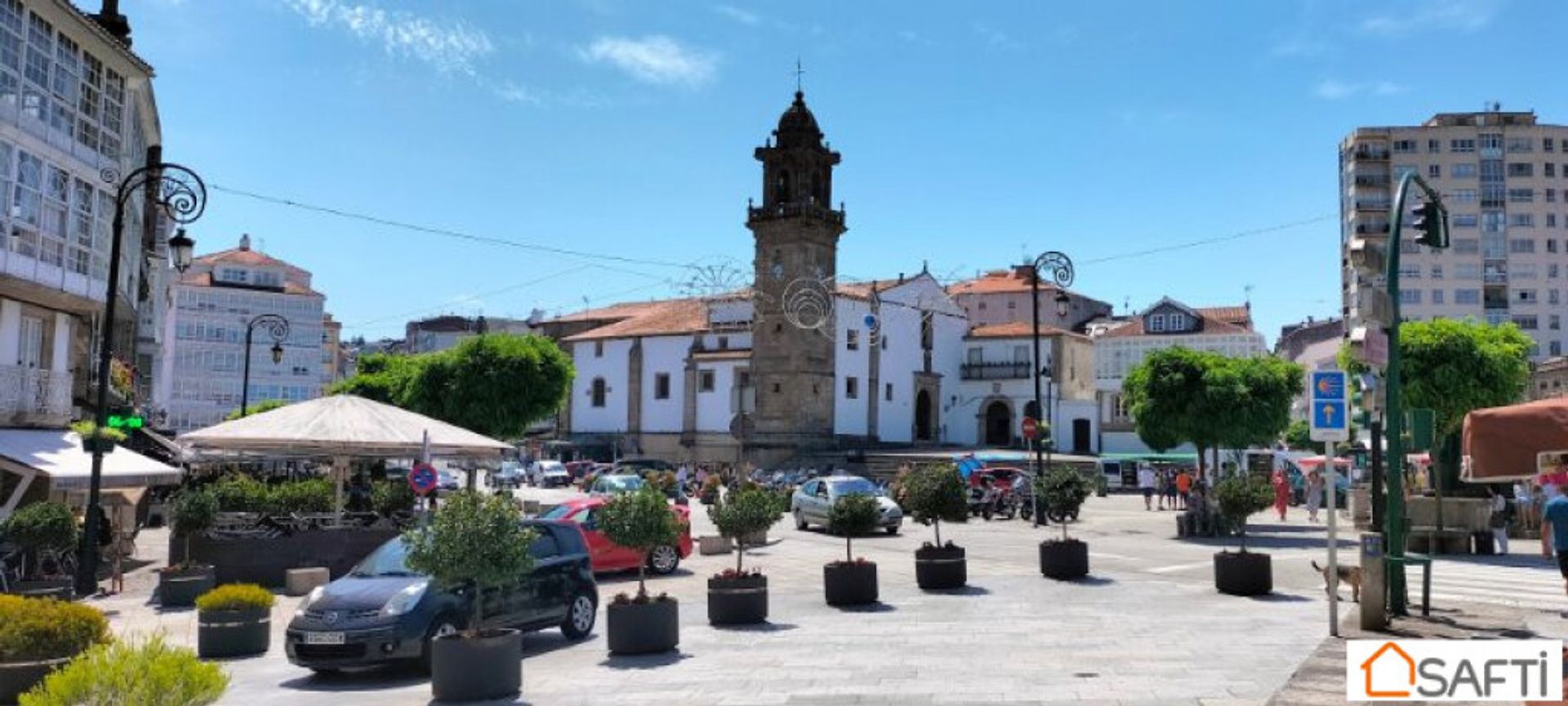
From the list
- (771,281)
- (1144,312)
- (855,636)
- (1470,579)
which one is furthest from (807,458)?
(855,636)

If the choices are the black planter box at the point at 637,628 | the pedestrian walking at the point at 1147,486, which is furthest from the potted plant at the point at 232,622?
the pedestrian walking at the point at 1147,486

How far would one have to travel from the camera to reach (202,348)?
251 ft

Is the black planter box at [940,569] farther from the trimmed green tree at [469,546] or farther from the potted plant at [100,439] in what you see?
the potted plant at [100,439]

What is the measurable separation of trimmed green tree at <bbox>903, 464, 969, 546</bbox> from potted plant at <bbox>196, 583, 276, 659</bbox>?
28.6 feet

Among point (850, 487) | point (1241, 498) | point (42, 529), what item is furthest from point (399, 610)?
point (850, 487)

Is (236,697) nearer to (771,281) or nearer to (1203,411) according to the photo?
(1203,411)

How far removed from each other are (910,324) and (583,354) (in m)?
20.7

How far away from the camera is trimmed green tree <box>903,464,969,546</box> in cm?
1697

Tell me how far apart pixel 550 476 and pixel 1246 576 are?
45683 mm

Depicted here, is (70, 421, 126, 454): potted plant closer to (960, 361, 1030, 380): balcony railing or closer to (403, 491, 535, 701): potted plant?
(403, 491, 535, 701): potted plant

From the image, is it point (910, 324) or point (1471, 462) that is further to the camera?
point (910, 324)

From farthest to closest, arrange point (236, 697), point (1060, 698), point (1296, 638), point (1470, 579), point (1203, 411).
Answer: point (1203, 411) < point (1470, 579) < point (1296, 638) < point (236, 697) < point (1060, 698)

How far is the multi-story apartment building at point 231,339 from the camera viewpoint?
248 feet

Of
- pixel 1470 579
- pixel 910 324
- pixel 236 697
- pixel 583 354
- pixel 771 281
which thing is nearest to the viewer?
pixel 236 697
